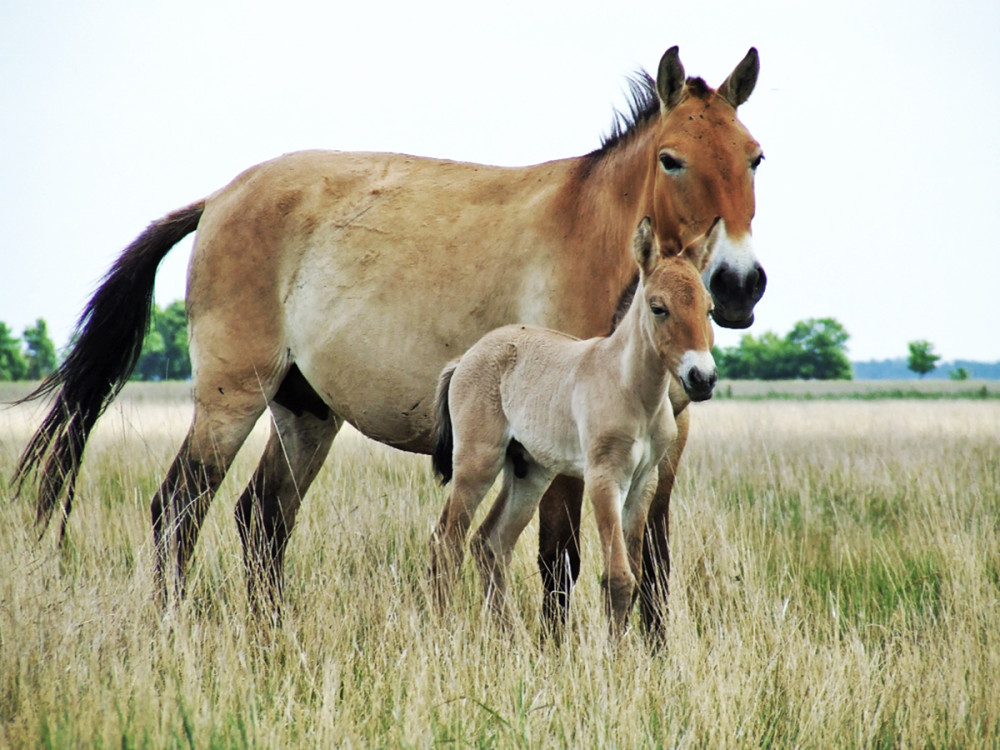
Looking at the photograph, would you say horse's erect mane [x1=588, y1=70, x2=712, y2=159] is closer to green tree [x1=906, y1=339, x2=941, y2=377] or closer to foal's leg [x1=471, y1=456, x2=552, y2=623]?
foal's leg [x1=471, y1=456, x2=552, y2=623]

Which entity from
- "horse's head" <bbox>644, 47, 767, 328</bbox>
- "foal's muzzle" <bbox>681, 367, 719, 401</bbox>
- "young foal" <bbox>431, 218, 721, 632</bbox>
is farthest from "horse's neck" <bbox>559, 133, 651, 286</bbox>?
"foal's muzzle" <bbox>681, 367, 719, 401</bbox>

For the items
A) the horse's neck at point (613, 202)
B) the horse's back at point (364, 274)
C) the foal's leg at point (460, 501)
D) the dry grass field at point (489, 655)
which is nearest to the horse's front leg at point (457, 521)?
the foal's leg at point (460, 501)

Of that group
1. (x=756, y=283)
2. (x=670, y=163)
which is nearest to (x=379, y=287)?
(x=670, y=163)

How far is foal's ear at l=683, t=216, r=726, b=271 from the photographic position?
11.7 feet

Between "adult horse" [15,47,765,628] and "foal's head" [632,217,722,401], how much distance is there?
224 mm

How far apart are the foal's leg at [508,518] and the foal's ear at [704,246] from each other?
124 cm

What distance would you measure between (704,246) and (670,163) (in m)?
0.51

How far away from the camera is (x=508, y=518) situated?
4.34 metres

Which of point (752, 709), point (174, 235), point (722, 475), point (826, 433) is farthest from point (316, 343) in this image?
point (826, 433)

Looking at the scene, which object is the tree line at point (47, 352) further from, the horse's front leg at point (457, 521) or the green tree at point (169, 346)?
the horse's front leg at point (457, 521)

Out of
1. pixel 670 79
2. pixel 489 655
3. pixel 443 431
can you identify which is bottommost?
pixel 489 655

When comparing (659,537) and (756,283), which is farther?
(659,537)

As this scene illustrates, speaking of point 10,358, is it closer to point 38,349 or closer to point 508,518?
point 38,349

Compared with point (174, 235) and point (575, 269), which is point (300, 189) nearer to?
point (174, 235)
